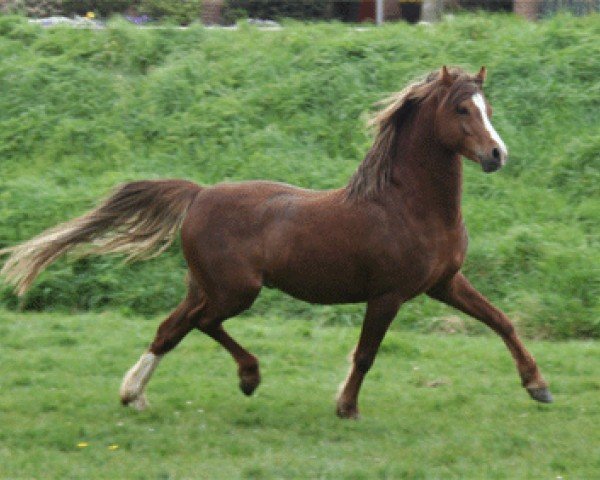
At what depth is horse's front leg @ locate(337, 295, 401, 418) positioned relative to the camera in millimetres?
7168

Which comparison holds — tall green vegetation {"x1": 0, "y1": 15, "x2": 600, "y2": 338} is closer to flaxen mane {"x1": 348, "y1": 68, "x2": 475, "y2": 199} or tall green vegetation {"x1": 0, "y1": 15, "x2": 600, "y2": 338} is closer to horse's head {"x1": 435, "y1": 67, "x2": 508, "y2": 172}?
flaxen mane {"x1": 348, "y1": 68, "x2": 475, "y2": 199}

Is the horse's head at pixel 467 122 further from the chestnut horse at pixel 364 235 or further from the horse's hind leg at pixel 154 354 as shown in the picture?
the horse's hind leg at pixel 154 354

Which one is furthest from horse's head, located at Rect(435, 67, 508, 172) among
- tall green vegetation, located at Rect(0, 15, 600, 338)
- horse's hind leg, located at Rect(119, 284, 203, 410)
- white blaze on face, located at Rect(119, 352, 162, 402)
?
tall green vegetation, located at Rect(0, 15, 600, 338)

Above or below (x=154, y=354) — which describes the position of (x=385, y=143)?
above

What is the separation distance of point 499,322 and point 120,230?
2.46m

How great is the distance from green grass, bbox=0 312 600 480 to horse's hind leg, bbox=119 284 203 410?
10 cm

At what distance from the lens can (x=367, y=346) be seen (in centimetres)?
724

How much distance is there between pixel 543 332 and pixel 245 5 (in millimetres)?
11255

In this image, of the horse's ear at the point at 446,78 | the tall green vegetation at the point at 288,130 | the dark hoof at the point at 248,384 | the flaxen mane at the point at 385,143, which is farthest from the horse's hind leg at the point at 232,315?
the tall green vegetation at the point at 288,130

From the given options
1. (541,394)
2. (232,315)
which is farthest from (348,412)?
(541,394)

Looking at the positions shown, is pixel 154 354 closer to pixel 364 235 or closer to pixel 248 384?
pixel 248 384

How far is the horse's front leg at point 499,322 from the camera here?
743 cm

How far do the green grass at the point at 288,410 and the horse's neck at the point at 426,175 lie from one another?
4.09 ft

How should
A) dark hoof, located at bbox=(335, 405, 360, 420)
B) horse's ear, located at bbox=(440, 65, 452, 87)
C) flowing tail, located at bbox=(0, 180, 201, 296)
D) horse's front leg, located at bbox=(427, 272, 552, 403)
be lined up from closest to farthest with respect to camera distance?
horse's ear, located at bbox=(440, 65, 452, 87)
dark hoof, located at bbox=(335, 405, 360, 420)
horse's front leg, located at bbox=(427, 272, 552, 403)
flowing tail, located at bbox=(0, 180, 201, 296)
